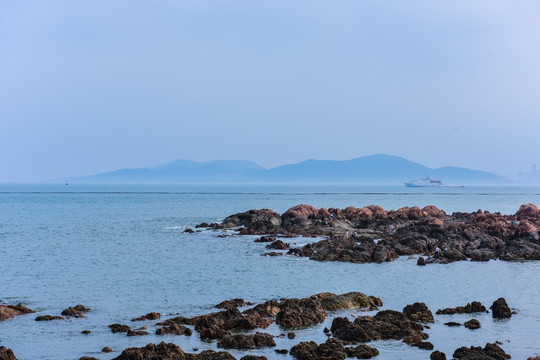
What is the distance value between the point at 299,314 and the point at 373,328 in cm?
353

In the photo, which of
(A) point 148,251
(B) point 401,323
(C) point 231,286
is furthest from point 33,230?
(B) point 401,323

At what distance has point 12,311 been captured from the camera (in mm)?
26625

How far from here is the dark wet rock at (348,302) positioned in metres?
27.3

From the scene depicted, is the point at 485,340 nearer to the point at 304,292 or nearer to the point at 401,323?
the point at 401,323

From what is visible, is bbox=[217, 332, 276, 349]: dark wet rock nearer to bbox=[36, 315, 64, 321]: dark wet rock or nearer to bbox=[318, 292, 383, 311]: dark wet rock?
bbox=[318, 292, 383, 311]: dark wet rock

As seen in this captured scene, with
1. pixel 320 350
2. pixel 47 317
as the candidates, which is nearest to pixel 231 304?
pixel 47 317

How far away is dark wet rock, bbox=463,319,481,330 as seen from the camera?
78.1 ft

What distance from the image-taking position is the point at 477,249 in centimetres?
4659

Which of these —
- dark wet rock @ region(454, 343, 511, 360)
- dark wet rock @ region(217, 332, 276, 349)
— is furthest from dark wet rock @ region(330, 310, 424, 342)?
dark wet rock @ region(217, 332, 276, 349)

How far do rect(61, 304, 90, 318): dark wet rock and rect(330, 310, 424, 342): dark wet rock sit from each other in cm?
1176

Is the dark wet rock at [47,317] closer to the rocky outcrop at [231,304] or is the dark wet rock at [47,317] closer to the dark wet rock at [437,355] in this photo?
the rocky outcrop at [231,304]

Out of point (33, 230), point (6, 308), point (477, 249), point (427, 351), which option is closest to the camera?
point (427, 351)

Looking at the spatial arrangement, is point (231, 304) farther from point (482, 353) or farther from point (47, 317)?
point (482, 353)

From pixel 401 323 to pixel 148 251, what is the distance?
113ft
